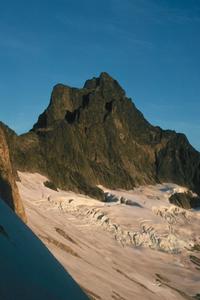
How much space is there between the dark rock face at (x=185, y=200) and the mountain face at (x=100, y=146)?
9.70m

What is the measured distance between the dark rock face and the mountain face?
970 cm

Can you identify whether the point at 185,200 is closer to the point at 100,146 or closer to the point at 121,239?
the point at 100,146

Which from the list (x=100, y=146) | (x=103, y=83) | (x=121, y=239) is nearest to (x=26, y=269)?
(x=121, y=239)

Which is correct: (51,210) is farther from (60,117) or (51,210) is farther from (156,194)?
(60,117)

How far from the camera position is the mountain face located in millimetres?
128500

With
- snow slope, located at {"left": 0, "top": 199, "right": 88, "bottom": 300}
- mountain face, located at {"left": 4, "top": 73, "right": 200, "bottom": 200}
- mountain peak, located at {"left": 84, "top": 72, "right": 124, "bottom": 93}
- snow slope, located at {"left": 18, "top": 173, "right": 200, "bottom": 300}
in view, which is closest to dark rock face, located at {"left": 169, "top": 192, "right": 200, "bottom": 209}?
snow slope, located at {"left": 18, "top": 173, "right": 200, "bottom": 300}

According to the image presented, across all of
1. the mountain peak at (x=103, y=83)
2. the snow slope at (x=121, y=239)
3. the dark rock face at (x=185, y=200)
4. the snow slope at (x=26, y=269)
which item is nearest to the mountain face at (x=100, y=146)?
the mountain peak at (x=103, y=83)

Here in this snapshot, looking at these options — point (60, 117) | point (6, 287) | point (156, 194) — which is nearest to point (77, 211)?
point (156, 194)

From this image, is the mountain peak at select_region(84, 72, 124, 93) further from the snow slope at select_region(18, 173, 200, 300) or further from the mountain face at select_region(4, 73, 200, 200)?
the snow slope at select_region(18, 173, 200, 300)

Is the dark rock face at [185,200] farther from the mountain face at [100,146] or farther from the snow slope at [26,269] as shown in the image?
the snow slope at [26,269]

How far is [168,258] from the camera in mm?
100562

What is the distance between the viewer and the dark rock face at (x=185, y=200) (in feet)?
470

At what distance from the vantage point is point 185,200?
146250mm

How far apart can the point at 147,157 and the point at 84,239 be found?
79534 mm
